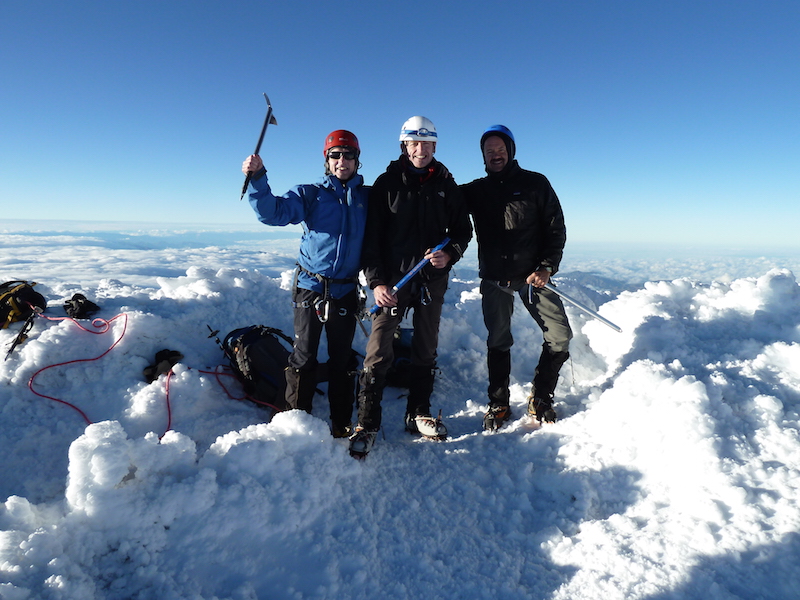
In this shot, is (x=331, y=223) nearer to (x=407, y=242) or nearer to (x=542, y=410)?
(x=407, y=242)

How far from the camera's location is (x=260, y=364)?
525 cm

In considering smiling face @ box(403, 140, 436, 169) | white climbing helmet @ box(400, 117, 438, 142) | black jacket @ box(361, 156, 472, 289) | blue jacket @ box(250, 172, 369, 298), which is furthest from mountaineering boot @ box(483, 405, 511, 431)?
white climbing helmet @ box(400, 117, 438, 142)

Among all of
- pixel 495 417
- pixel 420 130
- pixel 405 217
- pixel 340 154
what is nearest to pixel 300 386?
pixel 405 217

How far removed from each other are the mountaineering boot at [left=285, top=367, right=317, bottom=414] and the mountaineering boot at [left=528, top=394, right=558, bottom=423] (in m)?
2.71

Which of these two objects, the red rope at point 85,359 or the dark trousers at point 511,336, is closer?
the dark trousers at point 511,336

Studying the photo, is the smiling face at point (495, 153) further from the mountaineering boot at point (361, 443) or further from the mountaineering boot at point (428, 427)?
the mountaineering boot at point (361, 443)

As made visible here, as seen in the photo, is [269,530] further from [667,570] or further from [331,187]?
[331,187]

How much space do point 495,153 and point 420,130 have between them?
0.98m

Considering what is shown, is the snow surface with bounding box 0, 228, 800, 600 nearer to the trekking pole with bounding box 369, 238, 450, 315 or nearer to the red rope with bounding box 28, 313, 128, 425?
the red rope with bounding box 28, 313, 128, 425

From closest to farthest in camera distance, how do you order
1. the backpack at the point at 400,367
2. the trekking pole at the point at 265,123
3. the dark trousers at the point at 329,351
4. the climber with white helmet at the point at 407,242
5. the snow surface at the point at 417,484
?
the snow surface at the point at 417,484, the trekking pole at the point at 265,123, the climber with white helmet at the point at 407,242, the dark trousers at the point at 329,351, the backpack at the point at 400,367

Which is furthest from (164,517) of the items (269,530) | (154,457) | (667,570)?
(667,570)

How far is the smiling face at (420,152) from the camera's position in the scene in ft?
12.2

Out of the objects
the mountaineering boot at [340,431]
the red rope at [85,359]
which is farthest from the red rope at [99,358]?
the mountaineering boot at [340,431]

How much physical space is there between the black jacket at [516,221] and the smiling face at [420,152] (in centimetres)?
82
